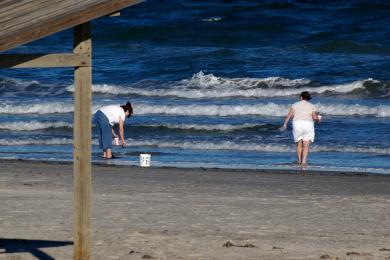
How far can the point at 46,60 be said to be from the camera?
7.45 meters

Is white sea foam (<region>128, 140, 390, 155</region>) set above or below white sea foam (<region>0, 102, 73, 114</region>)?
below

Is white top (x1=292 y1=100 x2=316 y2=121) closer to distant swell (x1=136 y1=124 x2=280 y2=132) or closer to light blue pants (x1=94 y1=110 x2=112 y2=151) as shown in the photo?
light blue pants (x1=94 y1=110 x2=112 y2=151)

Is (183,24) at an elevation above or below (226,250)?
above

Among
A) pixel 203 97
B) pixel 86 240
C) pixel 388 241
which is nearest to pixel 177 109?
pixel 203 97

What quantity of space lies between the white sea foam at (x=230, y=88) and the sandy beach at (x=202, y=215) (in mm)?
13176

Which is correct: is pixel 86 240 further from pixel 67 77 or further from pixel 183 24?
pixel 183 24

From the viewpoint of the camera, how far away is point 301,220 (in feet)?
37.6

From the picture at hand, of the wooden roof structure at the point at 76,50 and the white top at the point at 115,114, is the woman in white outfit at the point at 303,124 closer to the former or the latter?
the white top at the point at 115,114

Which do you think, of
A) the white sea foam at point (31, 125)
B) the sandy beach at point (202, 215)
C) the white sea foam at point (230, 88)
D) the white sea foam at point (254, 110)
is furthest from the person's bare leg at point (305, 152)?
the white sea foam at point (230, 88)

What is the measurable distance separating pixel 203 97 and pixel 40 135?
722 cm

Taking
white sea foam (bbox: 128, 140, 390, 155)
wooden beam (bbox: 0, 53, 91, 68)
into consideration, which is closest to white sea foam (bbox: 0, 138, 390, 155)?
white sea foam (bbox: 128, 140, 390, 155)

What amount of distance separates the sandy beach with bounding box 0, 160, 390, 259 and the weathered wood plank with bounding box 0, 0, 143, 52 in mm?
2558

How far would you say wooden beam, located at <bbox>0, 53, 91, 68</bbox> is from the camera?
24.1 ft

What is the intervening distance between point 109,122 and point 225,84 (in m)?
12.1
